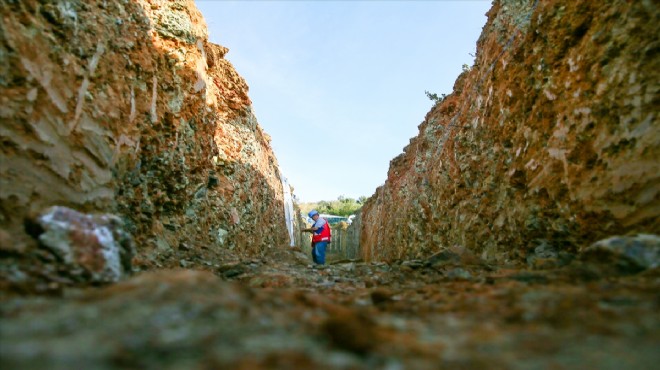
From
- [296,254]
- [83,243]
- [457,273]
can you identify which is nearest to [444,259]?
[457,273]

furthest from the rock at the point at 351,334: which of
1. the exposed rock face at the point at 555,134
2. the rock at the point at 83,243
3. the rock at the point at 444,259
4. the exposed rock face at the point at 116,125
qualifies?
the rock at the point at 444,259

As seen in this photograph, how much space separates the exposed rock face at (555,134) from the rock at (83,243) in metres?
3.87

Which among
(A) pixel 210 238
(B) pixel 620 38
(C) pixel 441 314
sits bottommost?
(C) pixel 441 314

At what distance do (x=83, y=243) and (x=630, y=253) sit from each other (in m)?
3.48

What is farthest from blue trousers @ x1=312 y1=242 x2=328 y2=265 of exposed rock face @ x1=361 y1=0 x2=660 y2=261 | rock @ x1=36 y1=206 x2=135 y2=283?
rock @ x1=36 y1=206 x2=135 y2=283

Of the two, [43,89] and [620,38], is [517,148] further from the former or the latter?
[43,89]

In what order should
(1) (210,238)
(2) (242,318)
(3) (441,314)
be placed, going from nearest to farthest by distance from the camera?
1. (2) (242,318)
2. (3) (441,314)
3. (1) (210,238)

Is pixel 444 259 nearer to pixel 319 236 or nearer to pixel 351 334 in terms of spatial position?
pixel 351 334

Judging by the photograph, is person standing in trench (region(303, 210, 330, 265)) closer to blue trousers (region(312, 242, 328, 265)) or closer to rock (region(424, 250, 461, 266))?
blue trousers (region(312, 242, 328, 265))

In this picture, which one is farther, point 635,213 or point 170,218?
point 170,218

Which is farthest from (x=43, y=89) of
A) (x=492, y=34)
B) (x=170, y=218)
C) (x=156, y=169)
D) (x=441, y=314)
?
(x=492, y=34)

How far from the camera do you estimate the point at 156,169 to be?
5336mm

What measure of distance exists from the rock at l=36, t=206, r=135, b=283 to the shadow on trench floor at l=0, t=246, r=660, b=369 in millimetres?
406

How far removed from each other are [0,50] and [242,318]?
2706 mm
